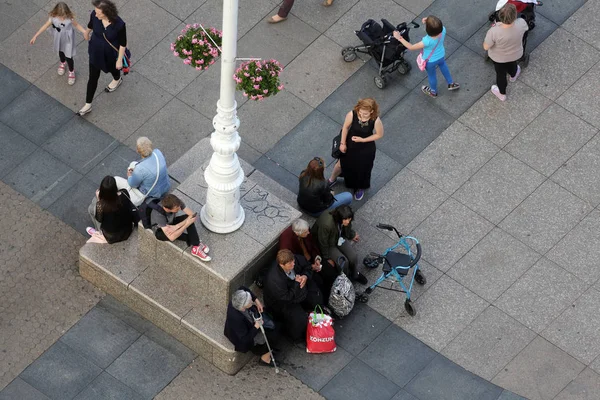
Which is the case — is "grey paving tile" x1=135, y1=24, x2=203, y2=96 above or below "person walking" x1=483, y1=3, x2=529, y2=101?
below

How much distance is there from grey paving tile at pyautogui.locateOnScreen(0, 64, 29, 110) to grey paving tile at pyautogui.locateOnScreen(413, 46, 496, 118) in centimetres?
513

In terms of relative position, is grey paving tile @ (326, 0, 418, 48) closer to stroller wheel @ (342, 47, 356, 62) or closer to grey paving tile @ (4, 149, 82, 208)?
stroller wheel @ (342, 47, 356, 62)

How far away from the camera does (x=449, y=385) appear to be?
14180 mm

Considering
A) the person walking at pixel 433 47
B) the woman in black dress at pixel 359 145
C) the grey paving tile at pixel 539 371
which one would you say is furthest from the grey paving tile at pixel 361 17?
the grey paving tile at pixel 539 371

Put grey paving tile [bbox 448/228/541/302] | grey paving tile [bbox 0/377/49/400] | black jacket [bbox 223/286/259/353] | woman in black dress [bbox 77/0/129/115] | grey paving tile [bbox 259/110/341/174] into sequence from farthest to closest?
grey paving tile [bbox 259/110/341/174], woman in black dress [bbox 77/0/129/115], grey paving tile [bbox 448/228/541/302], grey paving tile [bbox 0/377/49/400], black jacket [bbox 223/286/259/353]

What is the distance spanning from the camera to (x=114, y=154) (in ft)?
52.5

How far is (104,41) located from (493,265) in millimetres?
5444

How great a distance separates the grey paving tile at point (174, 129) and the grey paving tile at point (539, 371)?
15.9ft

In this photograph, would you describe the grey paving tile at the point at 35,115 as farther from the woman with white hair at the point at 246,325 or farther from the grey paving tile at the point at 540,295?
the grey paving tile at the point at 540,295

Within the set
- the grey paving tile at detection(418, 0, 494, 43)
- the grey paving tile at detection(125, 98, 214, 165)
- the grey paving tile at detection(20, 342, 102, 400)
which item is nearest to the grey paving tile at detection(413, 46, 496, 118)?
the grey paving tile at detection(418, 0, 494, 43)

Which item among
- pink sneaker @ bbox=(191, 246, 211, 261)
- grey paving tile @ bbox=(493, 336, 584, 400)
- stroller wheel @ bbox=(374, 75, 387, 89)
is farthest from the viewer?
stroller wheel @ bbox=(374, 75, 387, 89)

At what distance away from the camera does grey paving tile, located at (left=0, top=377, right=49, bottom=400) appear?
548 inches

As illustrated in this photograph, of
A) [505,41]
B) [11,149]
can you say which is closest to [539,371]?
[505,41]

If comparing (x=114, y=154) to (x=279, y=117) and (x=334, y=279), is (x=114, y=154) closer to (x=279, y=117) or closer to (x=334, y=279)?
(x=279, y=117)
